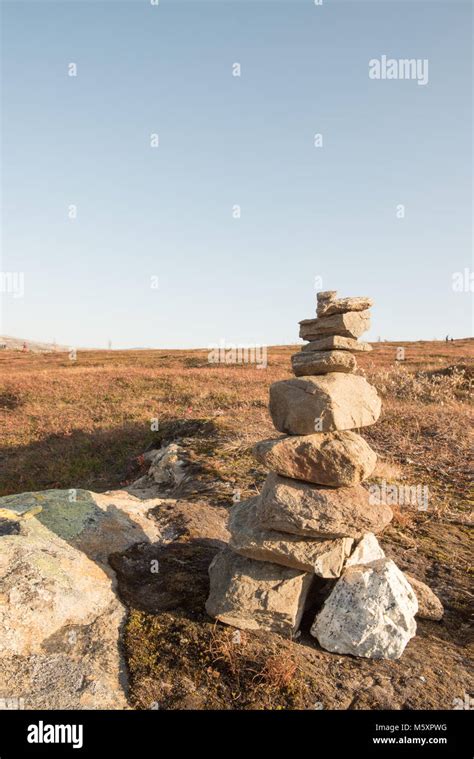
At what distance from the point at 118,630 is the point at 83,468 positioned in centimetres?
1351

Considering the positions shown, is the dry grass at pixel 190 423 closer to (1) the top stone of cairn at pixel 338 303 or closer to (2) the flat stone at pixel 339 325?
(2) the flat stone at pixel 339 325

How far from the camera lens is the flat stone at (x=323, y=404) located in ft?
26.6

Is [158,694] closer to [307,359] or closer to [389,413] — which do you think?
[307,359]

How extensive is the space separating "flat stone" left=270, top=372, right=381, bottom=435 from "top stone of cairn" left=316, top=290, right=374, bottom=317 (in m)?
1.19

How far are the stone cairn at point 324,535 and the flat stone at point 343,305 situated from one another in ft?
0.06

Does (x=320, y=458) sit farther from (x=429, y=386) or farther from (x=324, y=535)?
(x=429, y=386)

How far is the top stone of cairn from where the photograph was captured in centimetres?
874

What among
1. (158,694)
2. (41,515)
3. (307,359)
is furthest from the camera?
(41,515)

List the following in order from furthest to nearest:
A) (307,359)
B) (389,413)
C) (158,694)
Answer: (389,413) → (307,359) → (158,694)

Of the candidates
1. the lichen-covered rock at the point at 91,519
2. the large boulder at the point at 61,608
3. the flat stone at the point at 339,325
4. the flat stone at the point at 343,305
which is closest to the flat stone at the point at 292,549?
the large boulder at the point at 61,608

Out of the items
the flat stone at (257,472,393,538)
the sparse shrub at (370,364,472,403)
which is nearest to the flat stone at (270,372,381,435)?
the flat stone at (257,472,393,538)

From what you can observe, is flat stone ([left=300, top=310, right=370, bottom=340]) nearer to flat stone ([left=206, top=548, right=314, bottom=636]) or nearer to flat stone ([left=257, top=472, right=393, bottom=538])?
flat stone ([left=257, top=472, right=393, bottom=538])
